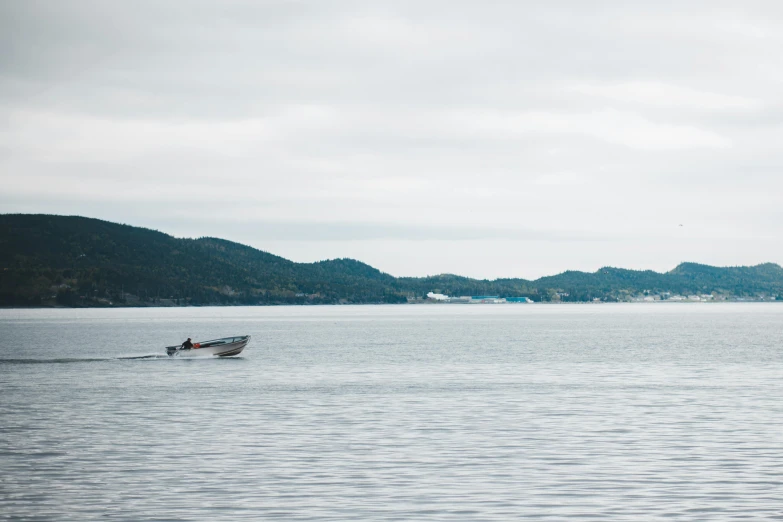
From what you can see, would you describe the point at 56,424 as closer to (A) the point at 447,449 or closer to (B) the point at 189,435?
(B) the point at 189,435

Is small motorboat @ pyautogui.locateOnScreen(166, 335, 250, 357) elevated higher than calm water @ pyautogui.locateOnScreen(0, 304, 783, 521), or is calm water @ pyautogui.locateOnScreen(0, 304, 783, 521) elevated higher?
small motorboat @ pyautogui.locateOnScreen(166, 335, 250, 357)

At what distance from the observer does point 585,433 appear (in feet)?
128

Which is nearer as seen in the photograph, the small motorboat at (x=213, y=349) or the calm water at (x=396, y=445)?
the calm water at (x=396, y=445)

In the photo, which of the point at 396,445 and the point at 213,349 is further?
the point at 213,349

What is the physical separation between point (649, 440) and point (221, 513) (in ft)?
61.5

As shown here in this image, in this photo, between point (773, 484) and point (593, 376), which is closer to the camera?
point (773, 484)

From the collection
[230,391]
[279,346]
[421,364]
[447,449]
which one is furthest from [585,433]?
[279,346]

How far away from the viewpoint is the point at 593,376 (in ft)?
229

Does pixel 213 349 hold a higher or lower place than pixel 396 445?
higher

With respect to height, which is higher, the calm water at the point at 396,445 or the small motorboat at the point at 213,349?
the small motorboat at the point at 213,349

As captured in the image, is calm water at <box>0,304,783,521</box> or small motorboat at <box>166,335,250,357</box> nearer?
calm water at <box>0,304,783,521</box>

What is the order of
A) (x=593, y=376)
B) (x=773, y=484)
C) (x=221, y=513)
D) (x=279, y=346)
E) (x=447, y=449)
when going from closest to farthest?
(x=221, y=513) < (x=773, y=484) < (x=447, y=449) < (x=593, y=376) < (x=279, y=346)

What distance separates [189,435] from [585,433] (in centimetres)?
1671

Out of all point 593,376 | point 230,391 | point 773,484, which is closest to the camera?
point 773,484
